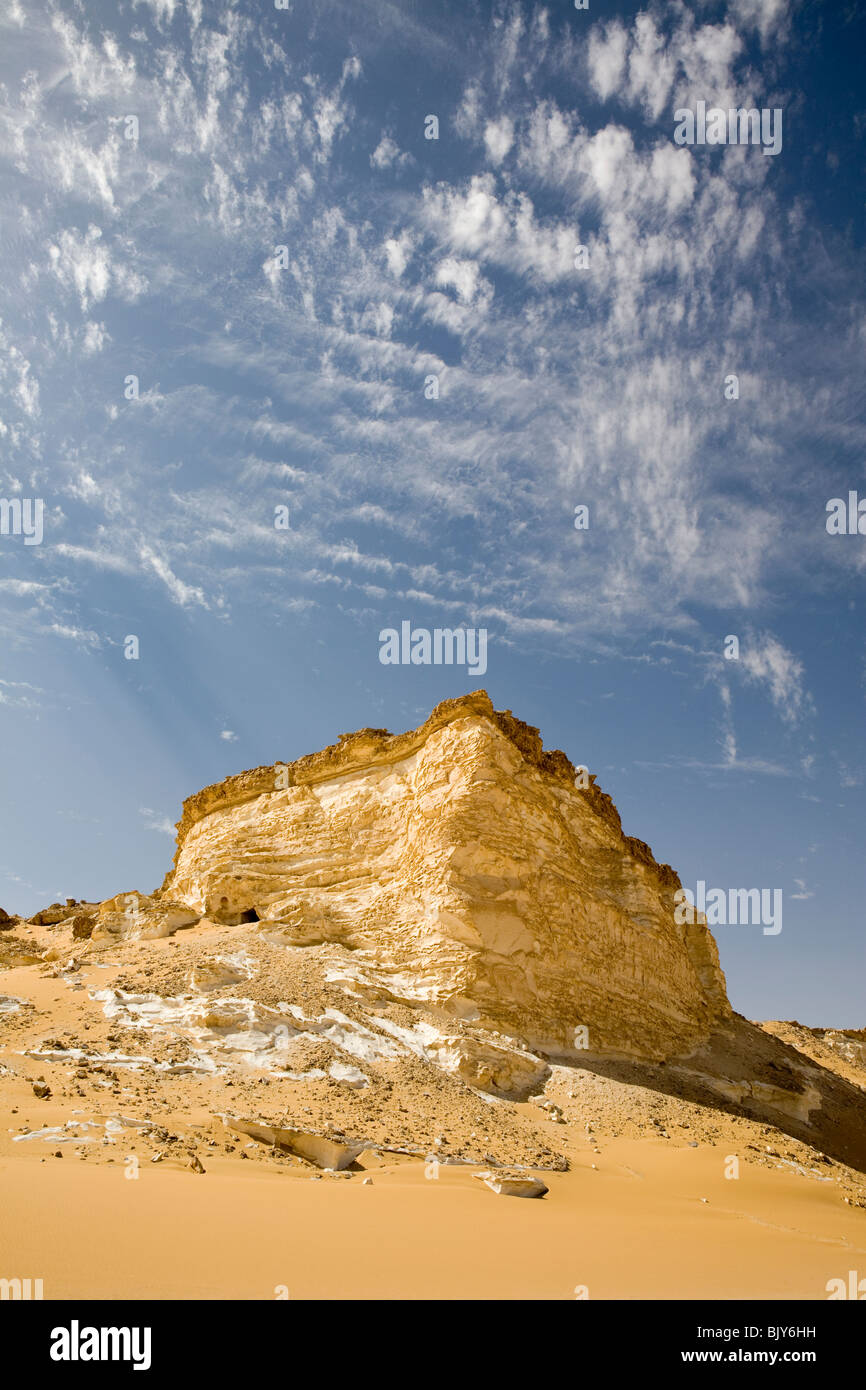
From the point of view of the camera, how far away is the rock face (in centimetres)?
1844

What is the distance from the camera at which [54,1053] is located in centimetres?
1010

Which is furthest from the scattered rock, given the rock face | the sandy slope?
the rock face

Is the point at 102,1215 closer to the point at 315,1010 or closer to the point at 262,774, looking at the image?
the point at 315,1010

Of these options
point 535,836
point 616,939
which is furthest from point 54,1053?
point 616,939

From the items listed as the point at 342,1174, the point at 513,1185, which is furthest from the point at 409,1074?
the point at 342,1174

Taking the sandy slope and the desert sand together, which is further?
the desert sand

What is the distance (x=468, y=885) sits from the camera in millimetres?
19078

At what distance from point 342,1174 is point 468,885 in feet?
39.3

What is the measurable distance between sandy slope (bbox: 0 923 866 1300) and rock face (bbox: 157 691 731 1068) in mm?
1495

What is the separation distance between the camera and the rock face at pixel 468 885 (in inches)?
726

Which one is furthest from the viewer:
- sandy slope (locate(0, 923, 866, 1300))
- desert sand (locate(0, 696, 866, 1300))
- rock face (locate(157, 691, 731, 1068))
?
rock face (locate(157, 691, 731, 1068))

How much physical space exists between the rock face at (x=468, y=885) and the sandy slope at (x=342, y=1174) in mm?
1495

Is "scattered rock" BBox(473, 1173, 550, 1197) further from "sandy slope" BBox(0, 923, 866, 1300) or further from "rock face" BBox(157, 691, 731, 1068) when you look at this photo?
"rock face" BBox(157, 691, 731, 1068)

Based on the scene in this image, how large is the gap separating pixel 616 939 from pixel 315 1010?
37.2 ft
